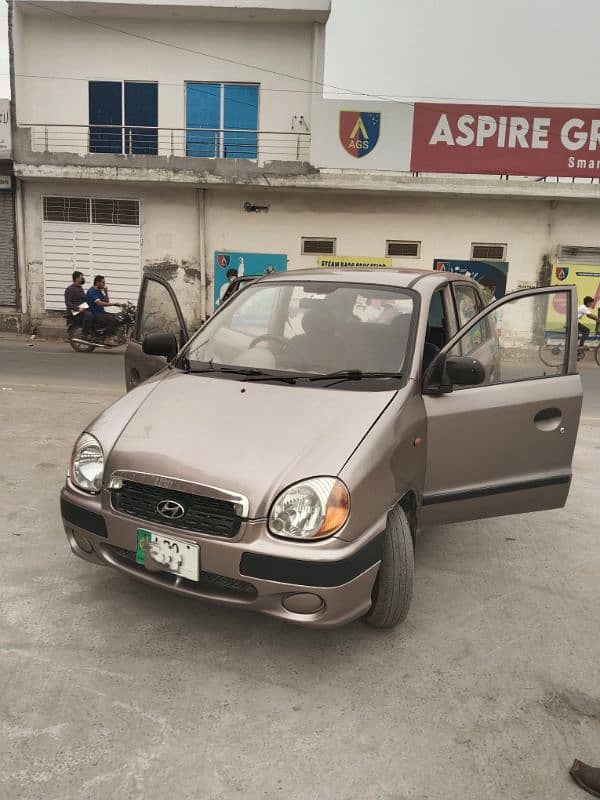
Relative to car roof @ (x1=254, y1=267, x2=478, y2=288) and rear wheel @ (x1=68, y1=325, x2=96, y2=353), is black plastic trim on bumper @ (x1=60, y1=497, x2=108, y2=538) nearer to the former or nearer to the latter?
car roof @ (x1=254, y1=267, x2=478, y2=288)

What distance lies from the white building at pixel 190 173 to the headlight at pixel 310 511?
44.3 feet

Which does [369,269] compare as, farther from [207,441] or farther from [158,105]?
[158,105]

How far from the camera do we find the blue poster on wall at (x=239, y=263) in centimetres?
1578

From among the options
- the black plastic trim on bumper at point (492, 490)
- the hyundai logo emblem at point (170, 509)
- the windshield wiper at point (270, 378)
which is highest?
the windshield wiper at point (270, 378)

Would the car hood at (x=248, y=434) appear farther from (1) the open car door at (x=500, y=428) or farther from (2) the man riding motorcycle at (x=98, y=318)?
(2) the man riding motorcycle at (x=98, y=318)

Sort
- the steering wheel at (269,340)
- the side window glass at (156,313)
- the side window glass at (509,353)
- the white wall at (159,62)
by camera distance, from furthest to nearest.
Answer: the white wall at (159,62) → the side window glass at (156,313) → the steering wheel at (269,340) → the side window glass at (509,353)

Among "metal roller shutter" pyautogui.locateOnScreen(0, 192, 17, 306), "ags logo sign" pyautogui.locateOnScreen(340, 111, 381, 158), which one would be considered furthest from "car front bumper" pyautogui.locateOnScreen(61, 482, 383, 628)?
"metal roller shutter" pyautogui.locateOnScreen(0, 192, 17, 306)

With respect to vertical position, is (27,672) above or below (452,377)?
below

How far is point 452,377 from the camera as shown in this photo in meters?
2.96

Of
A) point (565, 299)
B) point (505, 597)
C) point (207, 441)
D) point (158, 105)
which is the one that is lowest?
point (505, 597)

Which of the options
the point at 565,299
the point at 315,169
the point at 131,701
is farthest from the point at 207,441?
the point at 315,169

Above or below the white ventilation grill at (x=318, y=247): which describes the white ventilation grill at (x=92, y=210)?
above

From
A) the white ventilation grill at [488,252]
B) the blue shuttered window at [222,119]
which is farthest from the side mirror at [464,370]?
the blue shuttered window at [222,119]

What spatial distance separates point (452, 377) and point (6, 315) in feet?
51.4
